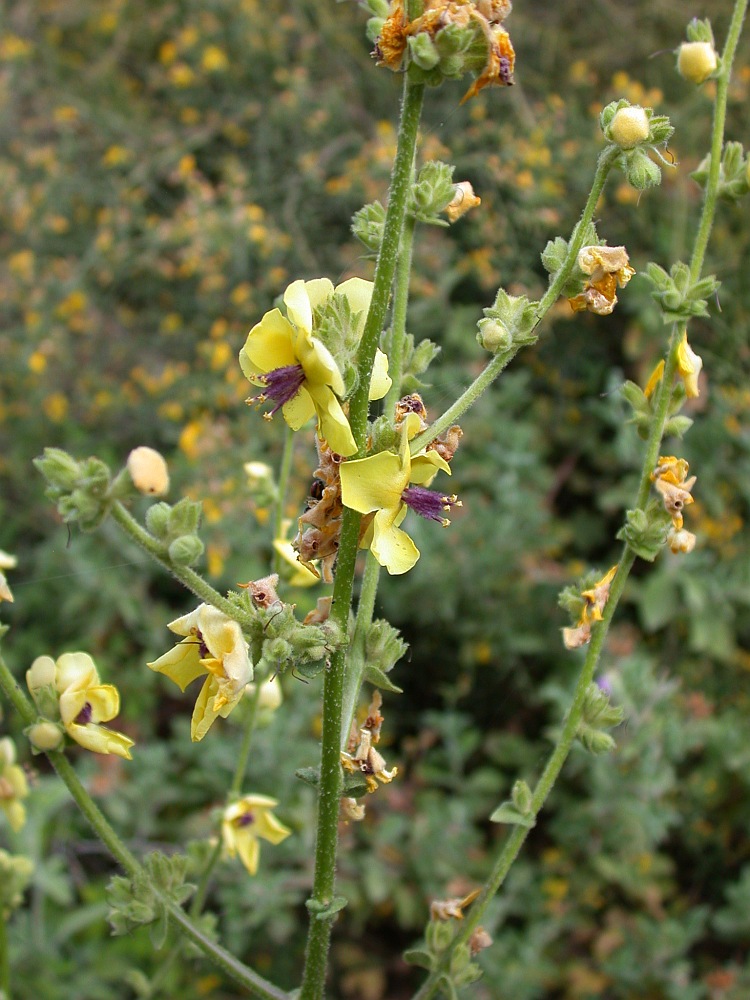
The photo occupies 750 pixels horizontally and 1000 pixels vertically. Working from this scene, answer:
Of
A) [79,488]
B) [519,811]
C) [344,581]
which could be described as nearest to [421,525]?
[519,811]

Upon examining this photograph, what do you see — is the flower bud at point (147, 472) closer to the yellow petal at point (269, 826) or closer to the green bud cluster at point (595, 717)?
the green bud cluster at point (595, 717)

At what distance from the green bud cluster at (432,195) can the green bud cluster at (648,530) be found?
409 mm

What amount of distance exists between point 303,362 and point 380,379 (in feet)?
0.47

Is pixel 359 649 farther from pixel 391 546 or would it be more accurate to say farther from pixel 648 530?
pixel 648 530

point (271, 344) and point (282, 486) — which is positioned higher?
point (271, 344)

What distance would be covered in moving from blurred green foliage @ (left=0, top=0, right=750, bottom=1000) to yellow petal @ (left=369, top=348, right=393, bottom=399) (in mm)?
857

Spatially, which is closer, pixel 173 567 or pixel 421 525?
pixel 173 567

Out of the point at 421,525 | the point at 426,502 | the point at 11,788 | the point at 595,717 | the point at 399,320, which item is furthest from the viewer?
the point at 421,525

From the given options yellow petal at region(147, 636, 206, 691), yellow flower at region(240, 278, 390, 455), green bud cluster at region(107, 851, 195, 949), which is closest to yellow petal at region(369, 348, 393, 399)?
yellow flower at region(240, 278, 390, 455)

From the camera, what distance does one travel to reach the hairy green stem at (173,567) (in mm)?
865

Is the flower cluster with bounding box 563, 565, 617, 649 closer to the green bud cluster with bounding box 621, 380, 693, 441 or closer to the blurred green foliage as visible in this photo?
the green bud cluster with bounding box 621, 380, 693, 441

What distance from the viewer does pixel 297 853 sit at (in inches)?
103

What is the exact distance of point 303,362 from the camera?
90cm

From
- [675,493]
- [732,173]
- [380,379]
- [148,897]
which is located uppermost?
[732,173]
